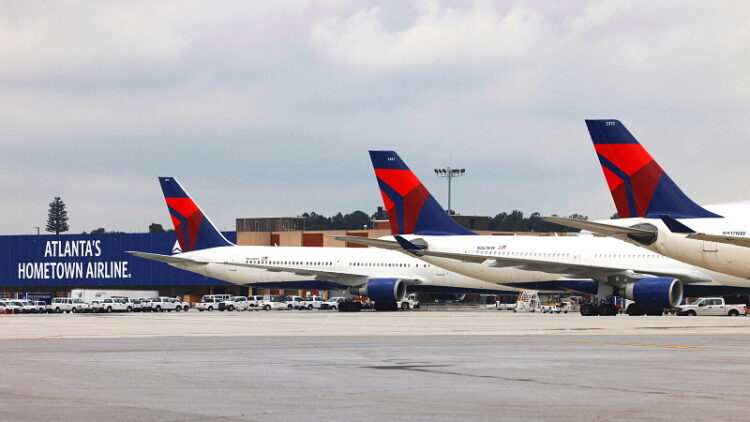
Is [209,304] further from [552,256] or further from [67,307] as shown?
[552,256]

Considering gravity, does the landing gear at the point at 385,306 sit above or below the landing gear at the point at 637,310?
above

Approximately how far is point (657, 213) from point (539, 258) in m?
16.5

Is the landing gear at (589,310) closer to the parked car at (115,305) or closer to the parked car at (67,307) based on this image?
the parked car at (115,305)

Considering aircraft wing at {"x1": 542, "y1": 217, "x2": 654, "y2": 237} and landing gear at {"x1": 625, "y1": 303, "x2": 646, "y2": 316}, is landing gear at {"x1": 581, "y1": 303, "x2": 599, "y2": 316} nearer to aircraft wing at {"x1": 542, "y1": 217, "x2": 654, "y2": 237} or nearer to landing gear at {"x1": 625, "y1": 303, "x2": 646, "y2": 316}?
landing gear at {"x1": 625, "y1": 303, "x2": 646, "y2": 316}

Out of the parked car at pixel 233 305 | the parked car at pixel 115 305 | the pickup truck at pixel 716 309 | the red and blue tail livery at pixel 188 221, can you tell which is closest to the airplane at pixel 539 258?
the pickup truck at pixel 716 309

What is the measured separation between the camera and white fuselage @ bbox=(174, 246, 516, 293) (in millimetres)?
79125

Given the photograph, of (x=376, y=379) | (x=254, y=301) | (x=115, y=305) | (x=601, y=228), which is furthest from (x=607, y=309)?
(x=254, y=301)

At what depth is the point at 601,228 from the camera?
154 feet

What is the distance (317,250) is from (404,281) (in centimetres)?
974

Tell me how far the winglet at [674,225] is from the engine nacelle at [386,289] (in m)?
33.2

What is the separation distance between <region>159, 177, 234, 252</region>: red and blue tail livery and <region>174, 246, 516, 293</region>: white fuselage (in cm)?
100

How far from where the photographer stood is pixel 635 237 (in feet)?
160

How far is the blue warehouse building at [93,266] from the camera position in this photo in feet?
405

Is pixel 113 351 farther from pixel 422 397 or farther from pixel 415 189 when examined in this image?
pixel 415 189
